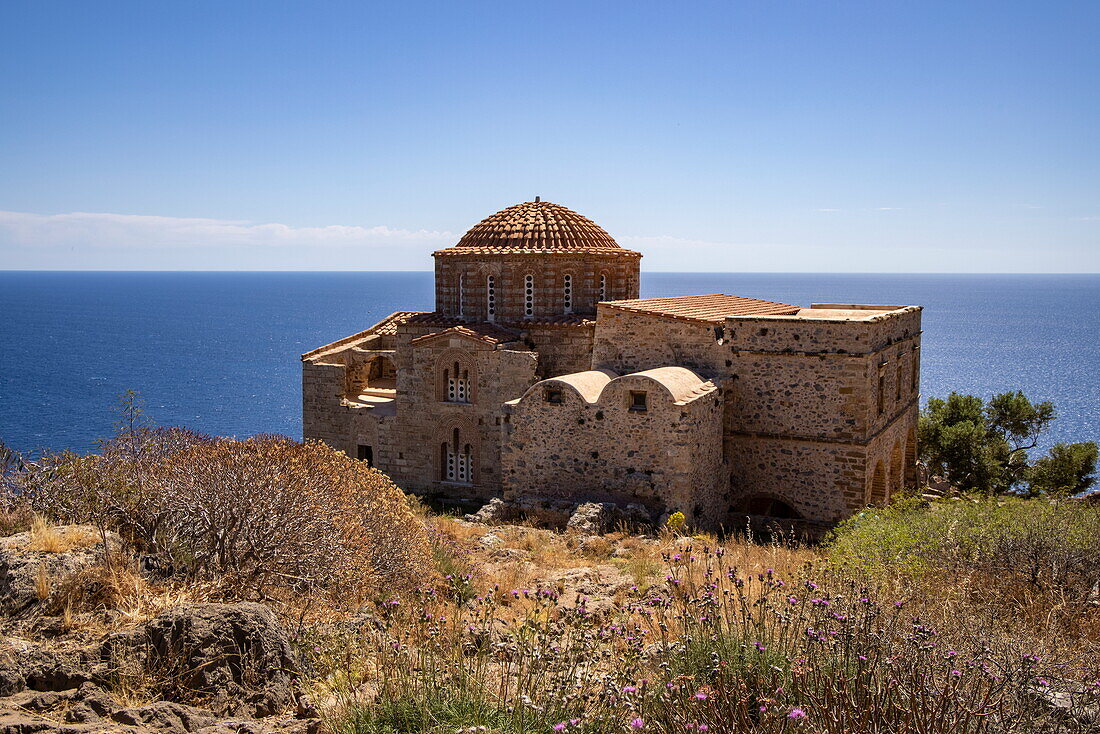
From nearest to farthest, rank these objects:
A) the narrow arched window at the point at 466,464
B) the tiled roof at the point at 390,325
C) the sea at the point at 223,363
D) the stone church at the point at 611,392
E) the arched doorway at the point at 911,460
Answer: the stone church at the point at 611,392
the narrow arched window at the point at 466,464
the arched doorway at the point at 911,460
the tiled roof at the point at 390,325
the sea at the point at 223,363

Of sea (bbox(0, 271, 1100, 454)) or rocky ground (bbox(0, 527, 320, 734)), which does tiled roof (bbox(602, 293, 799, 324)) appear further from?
rocky ground (bbox(0, 527, 320, 734))

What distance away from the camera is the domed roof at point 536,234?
899 inches

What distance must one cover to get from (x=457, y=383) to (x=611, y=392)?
5.74 metres

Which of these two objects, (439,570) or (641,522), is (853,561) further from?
(641,522)

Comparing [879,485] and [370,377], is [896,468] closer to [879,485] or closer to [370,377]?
[879,485]

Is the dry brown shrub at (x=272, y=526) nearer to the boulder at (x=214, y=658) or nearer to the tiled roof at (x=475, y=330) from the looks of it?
the boulder at (x=214, y=658)

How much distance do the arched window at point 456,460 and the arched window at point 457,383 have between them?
0.84m

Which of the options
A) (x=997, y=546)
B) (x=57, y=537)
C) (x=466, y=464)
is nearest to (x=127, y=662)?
(x=57, y=537)

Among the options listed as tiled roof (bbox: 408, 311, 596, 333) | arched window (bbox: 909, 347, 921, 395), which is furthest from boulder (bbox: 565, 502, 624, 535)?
arched window (bbox: 909, 347, 921, 395)

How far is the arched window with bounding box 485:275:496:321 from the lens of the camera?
23.0 meters

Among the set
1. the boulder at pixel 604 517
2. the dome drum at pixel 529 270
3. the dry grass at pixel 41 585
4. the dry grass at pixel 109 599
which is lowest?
the boulder at pixel 604 517

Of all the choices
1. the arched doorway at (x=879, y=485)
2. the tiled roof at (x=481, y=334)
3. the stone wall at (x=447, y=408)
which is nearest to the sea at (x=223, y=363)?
the stone wall at (x=447, y=408)

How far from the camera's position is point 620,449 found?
57.0 ft

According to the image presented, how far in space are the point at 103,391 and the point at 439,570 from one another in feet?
189
